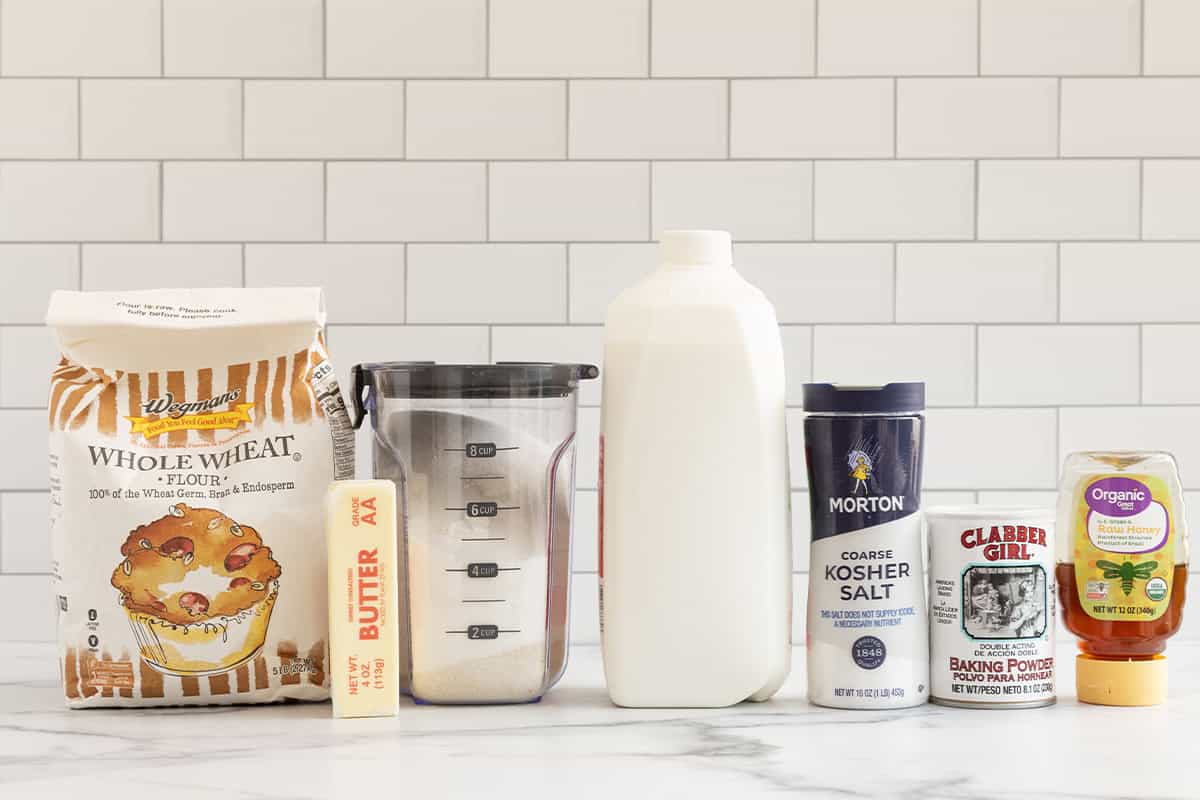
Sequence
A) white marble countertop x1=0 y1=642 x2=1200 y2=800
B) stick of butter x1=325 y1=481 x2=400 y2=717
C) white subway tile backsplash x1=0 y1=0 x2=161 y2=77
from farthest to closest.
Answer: white subway tile backsplash x1=0 y1=0 x2=161 y2=77 → stick of butter x1=325 y1=481 x2=400 y2=717 → white marble countertop x1=0 y1=642 x2=1200 y2=800

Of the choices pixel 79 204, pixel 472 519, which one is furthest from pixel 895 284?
pixel 79 204

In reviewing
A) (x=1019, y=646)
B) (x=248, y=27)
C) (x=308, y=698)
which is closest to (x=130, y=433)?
(x=308, y=698)

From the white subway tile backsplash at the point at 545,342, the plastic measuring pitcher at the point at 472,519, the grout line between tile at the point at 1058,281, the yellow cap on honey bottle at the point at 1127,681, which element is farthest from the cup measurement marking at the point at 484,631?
the grout line between tile at the point at 1058,281

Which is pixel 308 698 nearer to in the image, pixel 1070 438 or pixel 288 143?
pixel 288 143

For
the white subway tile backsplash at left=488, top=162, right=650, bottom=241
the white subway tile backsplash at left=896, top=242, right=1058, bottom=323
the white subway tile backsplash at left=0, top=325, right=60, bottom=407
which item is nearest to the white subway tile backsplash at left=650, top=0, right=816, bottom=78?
the white subway tile backsplash at left=488, top=162, right=650, bottom=241

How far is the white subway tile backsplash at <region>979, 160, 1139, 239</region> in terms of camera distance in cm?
118

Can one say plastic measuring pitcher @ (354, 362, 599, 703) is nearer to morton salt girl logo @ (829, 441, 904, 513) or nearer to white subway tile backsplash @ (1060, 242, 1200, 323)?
morton salt girl logo @ (829, 441, 904, 513)

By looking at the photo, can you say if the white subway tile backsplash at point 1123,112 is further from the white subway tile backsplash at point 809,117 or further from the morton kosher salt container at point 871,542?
the morton kosher salt container at point 871,542

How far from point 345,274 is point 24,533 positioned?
412 millimetres

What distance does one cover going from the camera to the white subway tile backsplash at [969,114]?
1.17 m

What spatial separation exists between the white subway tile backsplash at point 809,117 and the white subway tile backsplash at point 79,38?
587 millimetres

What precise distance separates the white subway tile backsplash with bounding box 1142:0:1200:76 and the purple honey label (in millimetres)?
521

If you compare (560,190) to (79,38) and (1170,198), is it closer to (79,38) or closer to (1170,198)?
(79,38)

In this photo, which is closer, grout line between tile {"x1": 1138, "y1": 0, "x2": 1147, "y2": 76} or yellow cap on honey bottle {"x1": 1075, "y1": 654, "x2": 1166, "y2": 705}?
yellow cap on honey bottle {"x1": 1075, "y1": 654, "x2": 1166, "y2": 705}
